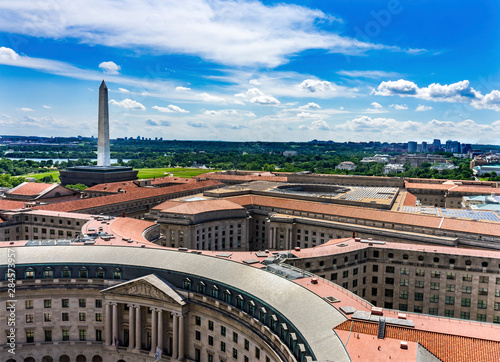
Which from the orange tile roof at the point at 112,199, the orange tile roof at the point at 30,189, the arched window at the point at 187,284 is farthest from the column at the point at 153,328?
the orange tile roof at the point at 30,189

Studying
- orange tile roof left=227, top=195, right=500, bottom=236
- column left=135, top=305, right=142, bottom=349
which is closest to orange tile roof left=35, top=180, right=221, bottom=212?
orange tile roof left=227, top=195, right=500, bottom=236

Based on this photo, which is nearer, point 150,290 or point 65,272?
point 150,290

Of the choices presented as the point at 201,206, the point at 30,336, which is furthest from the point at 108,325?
the point at 201,206

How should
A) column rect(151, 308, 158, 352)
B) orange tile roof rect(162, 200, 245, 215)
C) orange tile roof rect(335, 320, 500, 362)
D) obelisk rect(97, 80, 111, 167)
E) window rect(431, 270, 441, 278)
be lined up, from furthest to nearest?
1. obelisk rect(97, 80, 111, 167)
2. orange tile roof rect(162, 200, 245, 215)
3. window rect(431, 270, 441, 278)
4. column rect(151, 308, 158, 352)
5. orange tile roof rect(335, 320, 500, 362)

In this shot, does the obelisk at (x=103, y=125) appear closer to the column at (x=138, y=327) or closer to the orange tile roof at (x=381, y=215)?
the orange tile roof at (x=381, y=215)

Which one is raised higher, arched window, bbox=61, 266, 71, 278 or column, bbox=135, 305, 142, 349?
arched window, bbox=61, 266, 71, 278

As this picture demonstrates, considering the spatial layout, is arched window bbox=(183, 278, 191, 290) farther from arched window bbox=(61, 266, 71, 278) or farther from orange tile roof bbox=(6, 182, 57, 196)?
orange tile roof bbox=(6, 182, 57, 196)

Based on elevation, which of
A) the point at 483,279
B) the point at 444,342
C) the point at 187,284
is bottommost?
the point at 483,279

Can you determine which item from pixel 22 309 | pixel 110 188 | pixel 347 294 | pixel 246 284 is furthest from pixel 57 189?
pixel 347 294

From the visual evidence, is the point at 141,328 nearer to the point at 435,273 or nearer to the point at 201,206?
the point at 201,206
